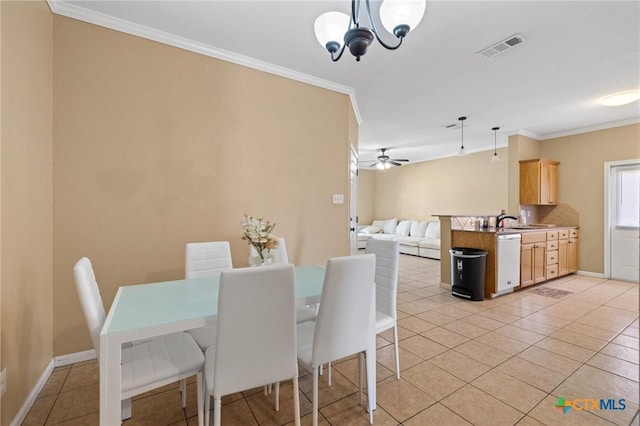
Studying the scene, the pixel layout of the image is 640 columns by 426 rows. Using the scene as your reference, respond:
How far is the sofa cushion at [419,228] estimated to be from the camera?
7.64 m

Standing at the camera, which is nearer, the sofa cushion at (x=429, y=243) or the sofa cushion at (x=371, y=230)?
the sofa cushion at (x=429, y=243)

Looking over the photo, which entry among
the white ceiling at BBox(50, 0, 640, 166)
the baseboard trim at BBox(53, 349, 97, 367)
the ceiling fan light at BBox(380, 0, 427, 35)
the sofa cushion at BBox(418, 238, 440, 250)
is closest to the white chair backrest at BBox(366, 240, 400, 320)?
the ceiling fan light at BBox(380, 0, 427, 35)

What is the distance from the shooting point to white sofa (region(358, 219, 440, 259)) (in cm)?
699

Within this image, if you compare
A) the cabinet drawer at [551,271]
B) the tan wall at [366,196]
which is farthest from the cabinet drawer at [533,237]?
the tan wall at [366,196]


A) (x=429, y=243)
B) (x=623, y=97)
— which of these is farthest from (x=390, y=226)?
(x=623, y=97)

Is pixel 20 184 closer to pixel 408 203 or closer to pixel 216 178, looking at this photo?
pixel 216 178

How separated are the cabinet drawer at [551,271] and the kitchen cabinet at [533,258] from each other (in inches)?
4.1

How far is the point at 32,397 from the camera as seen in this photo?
183 centimetres

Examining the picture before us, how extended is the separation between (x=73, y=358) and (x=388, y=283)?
2552 millimetres

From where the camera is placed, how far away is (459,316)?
3309 mm

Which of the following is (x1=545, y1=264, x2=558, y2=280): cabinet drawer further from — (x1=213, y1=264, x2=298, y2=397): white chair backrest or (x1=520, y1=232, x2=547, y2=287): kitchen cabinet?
(x1=213, y1=264, x2=298, y2=397): white chair backrest

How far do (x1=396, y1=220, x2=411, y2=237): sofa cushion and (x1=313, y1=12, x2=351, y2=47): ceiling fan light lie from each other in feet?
22.5

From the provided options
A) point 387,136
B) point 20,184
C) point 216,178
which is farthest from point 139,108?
point 387,136
